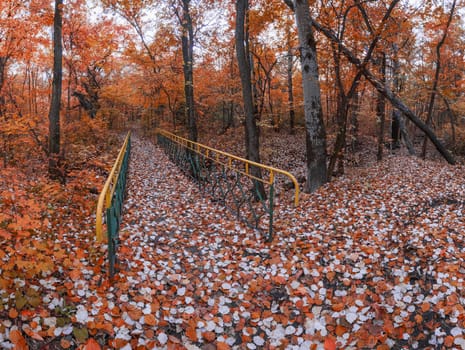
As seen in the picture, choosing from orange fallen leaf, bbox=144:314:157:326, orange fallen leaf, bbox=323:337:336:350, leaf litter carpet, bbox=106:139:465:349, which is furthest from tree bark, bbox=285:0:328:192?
orange fallen leaf, bbox=144:314:157:326

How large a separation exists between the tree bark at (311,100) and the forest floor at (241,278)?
126 cm

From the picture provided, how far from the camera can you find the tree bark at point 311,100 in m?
6.76

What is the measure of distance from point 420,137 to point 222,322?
22643mm

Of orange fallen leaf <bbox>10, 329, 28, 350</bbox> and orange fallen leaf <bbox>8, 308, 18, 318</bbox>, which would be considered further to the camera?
orange fallen leaf <bbox>8, 308, 18, 318</bbox>

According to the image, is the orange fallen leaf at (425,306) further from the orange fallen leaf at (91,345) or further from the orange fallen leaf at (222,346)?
the orange fallen leaf at (91,345)

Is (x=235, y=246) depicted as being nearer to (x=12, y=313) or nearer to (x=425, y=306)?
(x=425, y=306)

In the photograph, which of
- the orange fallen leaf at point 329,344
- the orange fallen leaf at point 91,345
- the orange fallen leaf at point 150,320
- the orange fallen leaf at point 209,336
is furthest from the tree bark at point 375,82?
the orange fallen leaf at point 91,345

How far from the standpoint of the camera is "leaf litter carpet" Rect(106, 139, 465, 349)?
2.94m

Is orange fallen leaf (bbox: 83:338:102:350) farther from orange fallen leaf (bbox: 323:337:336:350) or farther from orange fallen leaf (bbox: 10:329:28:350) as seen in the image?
orange fallen leaf (bbox: 323:337:336:350)

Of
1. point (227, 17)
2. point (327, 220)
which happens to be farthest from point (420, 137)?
point (327, 220)

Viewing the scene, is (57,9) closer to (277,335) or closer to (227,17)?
(227,17)

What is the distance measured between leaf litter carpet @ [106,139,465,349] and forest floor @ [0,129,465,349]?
0.05 feet

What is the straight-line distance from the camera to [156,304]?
10.8 ft

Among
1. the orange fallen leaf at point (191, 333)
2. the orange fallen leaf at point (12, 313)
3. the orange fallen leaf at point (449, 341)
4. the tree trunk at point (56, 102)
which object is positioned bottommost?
the orange fallen leaf at point (191, 333)
